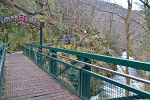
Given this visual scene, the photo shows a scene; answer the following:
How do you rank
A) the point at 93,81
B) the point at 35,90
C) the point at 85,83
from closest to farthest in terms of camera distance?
the point at 93,81, the point at 85,83, the point at 35,90

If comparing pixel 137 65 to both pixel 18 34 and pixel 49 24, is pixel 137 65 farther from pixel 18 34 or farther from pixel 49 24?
pixel 49 24

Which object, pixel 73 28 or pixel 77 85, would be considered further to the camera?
pixel 73 28

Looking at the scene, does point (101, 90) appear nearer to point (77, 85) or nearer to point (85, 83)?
point (85, 83)

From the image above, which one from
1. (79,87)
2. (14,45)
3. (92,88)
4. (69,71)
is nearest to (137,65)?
(92,88)

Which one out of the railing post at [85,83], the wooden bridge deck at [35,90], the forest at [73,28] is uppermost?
the forest at [73,28]

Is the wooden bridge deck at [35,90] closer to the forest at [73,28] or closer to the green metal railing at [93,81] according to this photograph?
the green metal railing at [93,81]

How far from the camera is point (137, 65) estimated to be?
1807 millimetres

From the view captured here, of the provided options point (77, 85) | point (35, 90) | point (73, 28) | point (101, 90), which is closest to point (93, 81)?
point (101, 90)

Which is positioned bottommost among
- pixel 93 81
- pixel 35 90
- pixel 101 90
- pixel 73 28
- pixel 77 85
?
pixel 35 90

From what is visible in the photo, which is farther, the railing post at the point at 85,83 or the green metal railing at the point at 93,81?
the railing post at the point at 85,83

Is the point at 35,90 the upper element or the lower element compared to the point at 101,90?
lower

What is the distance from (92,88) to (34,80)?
2.64 m

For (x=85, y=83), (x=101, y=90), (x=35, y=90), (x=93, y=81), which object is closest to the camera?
(x=101, y=90)

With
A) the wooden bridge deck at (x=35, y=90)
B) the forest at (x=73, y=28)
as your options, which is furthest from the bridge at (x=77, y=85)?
the forest at (x=73, y=28)
